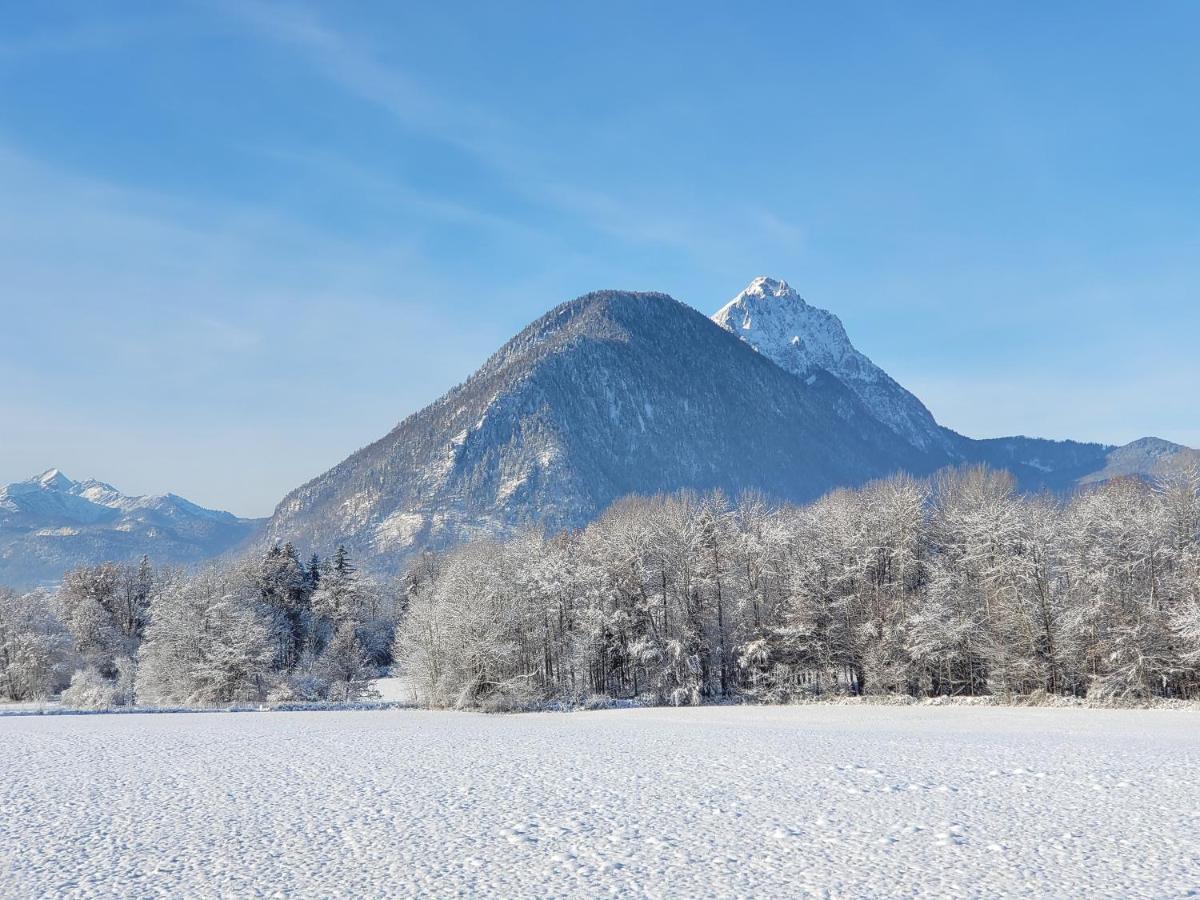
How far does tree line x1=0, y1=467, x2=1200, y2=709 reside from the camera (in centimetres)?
4606

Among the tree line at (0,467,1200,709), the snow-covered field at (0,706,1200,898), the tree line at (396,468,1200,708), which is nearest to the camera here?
the snow-covered field at (0,706,1200,898)

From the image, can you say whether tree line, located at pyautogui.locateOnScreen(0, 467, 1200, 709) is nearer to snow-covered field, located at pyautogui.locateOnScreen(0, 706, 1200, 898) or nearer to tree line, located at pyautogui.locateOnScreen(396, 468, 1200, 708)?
tree line, located at pyautogui.locateOnScreen(396, 468, 1200, 708)

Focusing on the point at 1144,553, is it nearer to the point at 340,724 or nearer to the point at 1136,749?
the point at 1136,749

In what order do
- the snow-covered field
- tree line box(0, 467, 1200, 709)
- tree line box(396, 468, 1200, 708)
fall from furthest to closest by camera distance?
1. tree line box(0, 467, 1200, 709)
2. tree line box(396, 468, 1200, 708)
3. the snow-covered field

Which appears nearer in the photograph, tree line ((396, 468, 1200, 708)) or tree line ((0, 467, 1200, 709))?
tree line ((396, 468, 1200, 708))

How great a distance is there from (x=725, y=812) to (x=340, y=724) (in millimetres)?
28336

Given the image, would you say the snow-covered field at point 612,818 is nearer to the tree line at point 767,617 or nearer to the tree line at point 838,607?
the tree line at point 838,607

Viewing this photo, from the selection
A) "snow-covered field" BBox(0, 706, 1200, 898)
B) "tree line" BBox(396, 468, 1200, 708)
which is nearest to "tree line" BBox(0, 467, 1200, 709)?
"tree line" BBox(396, 468, 1200, 708)

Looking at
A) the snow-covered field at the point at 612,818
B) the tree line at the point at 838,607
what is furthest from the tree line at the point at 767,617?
the snow-covered field at the point at 612,818

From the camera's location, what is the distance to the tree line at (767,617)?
4606cm

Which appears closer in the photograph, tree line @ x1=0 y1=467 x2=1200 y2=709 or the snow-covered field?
the snow-covered field

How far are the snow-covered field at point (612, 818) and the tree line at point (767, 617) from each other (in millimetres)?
20746

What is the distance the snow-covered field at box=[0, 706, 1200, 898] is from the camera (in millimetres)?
10562

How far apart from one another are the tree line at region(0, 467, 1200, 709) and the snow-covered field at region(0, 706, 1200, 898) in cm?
2075
